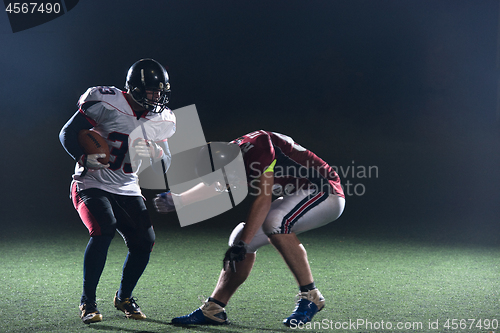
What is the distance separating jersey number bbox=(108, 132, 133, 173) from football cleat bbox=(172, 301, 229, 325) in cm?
84

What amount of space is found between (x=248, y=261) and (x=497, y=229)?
3.63 metres

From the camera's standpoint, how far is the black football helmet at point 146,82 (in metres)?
2.41

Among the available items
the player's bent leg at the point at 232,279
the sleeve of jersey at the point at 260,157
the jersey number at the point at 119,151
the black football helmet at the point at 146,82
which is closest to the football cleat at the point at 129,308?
the player's bent leg at the point at 232,279

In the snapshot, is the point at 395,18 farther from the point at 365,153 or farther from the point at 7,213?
the point at 7,213

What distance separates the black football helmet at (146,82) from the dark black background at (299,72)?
13.6 feet

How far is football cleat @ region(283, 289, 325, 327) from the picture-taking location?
6.81ft

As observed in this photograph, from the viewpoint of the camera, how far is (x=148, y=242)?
2.33m

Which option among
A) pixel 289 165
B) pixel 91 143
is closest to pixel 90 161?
pixel 91 143

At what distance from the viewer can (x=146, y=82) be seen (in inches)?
94.4

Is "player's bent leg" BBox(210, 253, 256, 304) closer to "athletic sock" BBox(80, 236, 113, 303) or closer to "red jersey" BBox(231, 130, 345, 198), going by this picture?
"red jersey" BBox(231, 130, 345, 198)

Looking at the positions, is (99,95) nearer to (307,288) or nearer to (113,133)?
(113,133)

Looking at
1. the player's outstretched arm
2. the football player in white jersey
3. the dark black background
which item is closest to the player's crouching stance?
the football player in white jersey

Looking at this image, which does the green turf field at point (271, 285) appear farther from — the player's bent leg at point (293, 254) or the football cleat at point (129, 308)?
the player's bent leg at point (293, 254)

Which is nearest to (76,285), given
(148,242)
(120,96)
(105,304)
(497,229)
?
(105,304)
